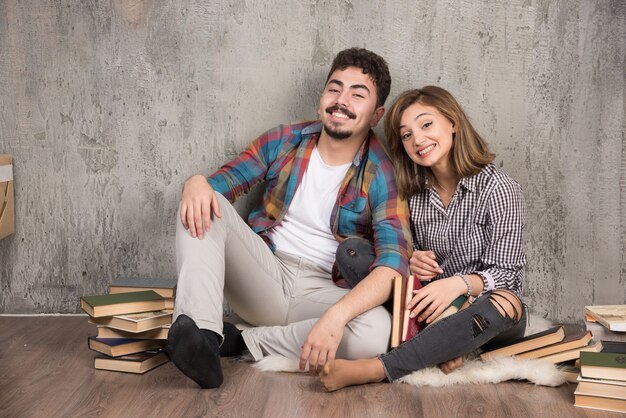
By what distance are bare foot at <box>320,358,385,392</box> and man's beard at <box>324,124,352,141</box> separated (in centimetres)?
82

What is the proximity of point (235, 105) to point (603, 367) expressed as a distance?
67.0 inches

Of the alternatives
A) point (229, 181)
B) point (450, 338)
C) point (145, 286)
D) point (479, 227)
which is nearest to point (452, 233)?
point (479, 227)

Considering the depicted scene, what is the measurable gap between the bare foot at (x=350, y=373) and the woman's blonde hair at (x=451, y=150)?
68 centimetres

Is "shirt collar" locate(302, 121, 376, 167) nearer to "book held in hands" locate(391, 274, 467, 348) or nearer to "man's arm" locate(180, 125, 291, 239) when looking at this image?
"man's arm" locate(180, 125, 291, 239)

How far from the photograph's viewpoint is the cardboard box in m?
2.90

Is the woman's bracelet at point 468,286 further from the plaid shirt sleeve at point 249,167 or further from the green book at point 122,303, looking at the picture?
the green book at point 122,303

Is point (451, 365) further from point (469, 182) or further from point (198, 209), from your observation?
point (198, 209)

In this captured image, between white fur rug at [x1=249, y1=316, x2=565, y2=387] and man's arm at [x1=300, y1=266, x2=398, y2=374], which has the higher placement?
man's arm at [x1=300, y1=266, x2=398, y2=374]

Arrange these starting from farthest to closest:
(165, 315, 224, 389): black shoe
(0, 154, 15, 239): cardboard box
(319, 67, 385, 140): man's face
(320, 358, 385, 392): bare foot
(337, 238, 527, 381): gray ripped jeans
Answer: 1. (0, 154, 15, 239): cardboard box
2. (319, 67, 385, 140): man's face
3. (337, 238, 527, 381): gray ripped jeans
4. (320, 358, 385, 392): bare foot
5. (165, 315, 224, 389): black shoe

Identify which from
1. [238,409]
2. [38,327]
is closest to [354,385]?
[238,409]

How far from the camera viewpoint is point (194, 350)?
80.1 inches

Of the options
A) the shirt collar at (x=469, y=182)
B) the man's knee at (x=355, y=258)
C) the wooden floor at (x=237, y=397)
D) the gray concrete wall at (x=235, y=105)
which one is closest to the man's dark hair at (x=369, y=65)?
the gray concrete wall at (x=235, y=105)

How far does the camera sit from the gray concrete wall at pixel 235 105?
2910 mm

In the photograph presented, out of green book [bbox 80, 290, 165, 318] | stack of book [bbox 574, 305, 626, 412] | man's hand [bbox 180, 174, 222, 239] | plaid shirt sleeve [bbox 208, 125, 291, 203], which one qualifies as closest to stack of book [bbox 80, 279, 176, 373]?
green book [bbox 80, 290, 165, 318]
